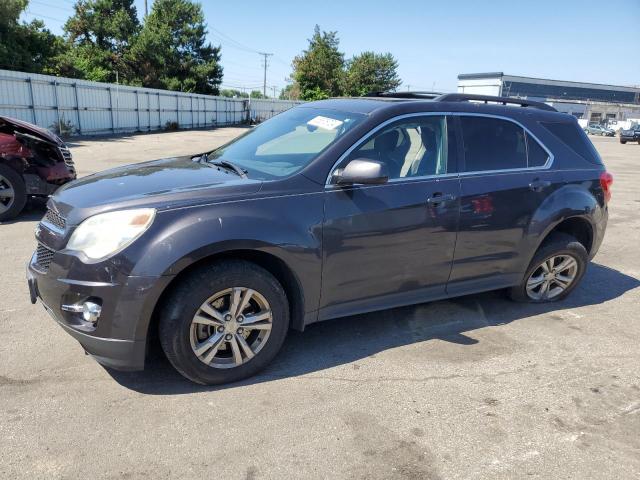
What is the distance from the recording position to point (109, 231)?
283 cm

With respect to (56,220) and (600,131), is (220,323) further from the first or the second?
(600,131)

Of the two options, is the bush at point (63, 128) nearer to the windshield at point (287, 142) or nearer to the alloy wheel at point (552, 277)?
the windshield at point (287, 142)

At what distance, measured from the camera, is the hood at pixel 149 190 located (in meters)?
2.93

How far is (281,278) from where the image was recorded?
3314 mm

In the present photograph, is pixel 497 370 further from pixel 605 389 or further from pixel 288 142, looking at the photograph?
pixel 288 142

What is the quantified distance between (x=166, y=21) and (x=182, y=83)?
6.62m

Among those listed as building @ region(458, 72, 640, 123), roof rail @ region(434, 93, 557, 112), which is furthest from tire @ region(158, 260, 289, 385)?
building @ region(458, 72, 640, 123)

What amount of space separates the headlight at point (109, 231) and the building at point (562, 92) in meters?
83.4

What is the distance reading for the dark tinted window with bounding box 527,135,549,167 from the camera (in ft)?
14.2

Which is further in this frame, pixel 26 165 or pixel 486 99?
pixel 26 165

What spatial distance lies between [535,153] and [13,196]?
6610mm

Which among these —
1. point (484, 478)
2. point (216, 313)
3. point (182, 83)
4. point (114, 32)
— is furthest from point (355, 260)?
point (114, 32)

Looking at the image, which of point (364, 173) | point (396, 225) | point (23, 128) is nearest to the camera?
point (364, 173)

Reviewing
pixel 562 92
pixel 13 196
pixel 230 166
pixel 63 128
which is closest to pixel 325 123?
pixel 230 166
